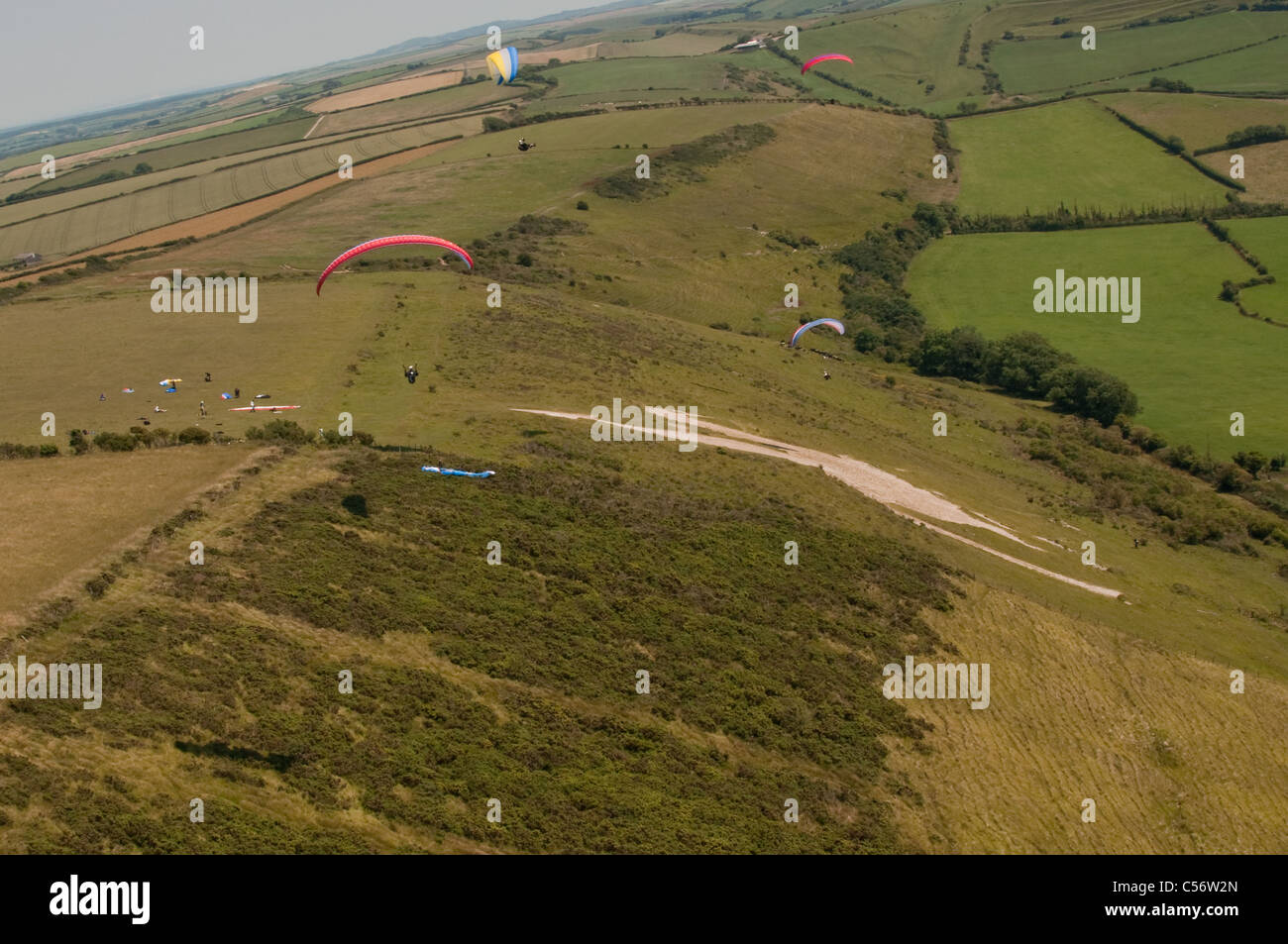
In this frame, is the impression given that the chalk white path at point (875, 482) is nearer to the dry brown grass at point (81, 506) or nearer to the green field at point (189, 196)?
the dry brown grass at point (81, 506)

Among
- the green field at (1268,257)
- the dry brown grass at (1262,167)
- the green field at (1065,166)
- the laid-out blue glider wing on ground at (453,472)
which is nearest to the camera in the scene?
the laid-out blue glider wing on ground at (453,472)

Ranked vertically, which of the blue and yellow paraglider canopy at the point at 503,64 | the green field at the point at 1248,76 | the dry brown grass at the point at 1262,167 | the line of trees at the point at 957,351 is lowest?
the line of trees at the point at 957,351

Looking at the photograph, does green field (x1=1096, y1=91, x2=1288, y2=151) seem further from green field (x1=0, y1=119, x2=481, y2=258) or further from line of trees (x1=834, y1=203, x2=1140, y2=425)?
green field (x1=0, y1=119, x2=481, y2=258)

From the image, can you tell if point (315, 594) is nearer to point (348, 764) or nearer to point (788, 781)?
point (348, 764)

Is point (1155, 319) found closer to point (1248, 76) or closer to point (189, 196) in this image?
point (1248, 76)

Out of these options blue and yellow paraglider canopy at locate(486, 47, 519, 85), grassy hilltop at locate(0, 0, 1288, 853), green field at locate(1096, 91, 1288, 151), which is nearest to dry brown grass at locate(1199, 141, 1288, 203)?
green field at locate(1096, 91, 1288, 151)

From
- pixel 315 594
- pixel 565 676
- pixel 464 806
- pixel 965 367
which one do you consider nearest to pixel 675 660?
pixel 565 676

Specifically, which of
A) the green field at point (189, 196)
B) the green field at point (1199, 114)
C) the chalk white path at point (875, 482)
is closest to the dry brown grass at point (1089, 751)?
the chalk white path at point (875, 482)

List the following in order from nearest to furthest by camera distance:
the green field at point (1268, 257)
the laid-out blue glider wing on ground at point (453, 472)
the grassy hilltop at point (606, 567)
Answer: the grassy hilltop at point (606, 567), the laid-out blue glider wing on ground at point (453, 472), the green field at point (1268, 257)

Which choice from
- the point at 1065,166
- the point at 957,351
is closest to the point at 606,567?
the point at 957,351
